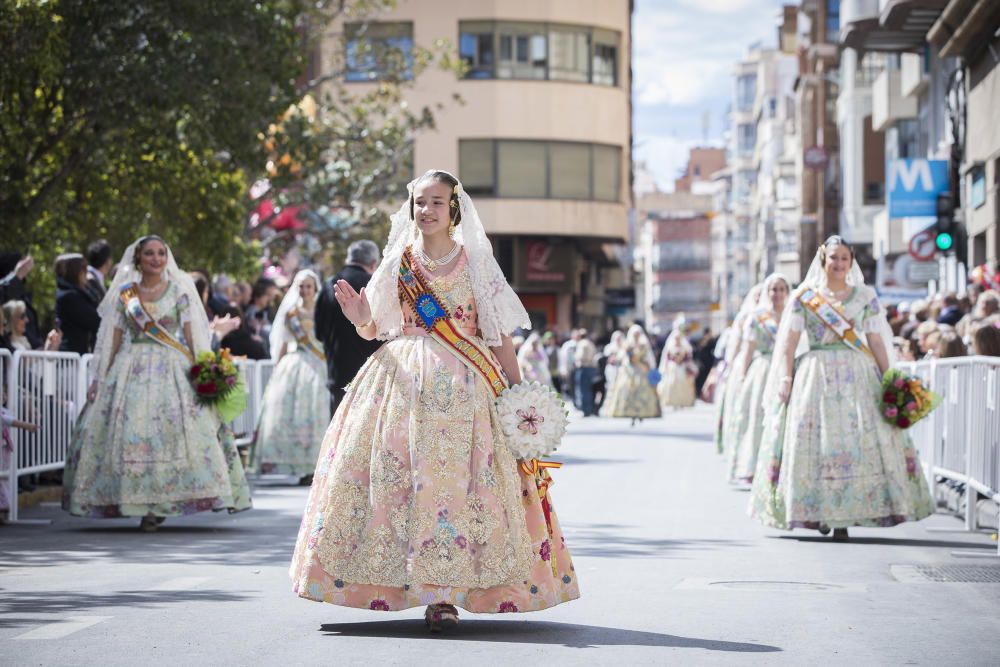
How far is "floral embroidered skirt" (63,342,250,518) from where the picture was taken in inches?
563

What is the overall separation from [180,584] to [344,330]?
6.19 m

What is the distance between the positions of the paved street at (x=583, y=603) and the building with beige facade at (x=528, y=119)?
44.4m

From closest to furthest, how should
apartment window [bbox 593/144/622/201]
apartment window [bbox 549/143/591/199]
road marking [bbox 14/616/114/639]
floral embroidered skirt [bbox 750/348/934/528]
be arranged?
road marking [bbox 14/616/114/639]
floral embroidered skirt [bbox 750/348/934/528]
apartment window [bbox 549/143/591/199]
apartment window [bbox 593/144/622/201]

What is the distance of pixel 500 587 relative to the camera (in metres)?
8.71

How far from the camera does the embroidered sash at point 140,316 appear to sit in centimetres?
1427

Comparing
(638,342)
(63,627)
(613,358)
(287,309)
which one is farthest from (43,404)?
(613,358)

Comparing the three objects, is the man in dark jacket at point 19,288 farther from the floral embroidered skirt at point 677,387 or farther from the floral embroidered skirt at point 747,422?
the floral embroidered skirt at point 677,387

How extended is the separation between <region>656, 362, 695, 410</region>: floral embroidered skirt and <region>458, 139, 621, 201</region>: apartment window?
12.3 m

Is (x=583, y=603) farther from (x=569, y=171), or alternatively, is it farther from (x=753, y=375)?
(x=569, y=171)

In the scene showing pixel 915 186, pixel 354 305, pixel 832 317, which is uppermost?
pixel 915 186

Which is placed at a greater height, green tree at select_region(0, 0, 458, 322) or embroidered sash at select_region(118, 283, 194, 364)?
green tree at select_region(0, 0, 458, 322)

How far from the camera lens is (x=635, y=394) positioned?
39562 millimetres

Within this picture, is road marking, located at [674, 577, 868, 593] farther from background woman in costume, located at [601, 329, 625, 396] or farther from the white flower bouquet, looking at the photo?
background woman in costume, located at [601, 329, 625, 396]

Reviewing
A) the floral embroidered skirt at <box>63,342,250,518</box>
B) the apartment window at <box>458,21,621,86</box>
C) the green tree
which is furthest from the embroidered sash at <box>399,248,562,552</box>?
the apartment window at <box>458,21,621,86</box>
